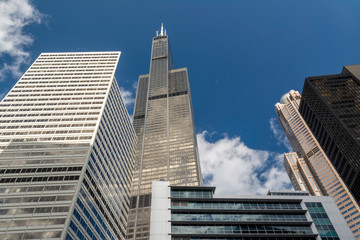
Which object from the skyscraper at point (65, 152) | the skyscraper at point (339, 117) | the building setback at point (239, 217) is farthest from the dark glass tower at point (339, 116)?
the skyscraper at point (65, 152)

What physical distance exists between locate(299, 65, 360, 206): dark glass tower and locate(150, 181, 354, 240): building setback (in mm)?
53480

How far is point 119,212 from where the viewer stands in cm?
11575

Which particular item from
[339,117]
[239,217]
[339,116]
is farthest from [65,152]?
[339,116]

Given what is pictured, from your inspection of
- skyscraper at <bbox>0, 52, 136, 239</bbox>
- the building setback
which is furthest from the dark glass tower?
skyscraper at <bbox>0, 52, 136, 239</bbox>

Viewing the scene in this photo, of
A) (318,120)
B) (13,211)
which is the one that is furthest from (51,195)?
(318,120)

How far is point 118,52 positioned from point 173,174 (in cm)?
8062

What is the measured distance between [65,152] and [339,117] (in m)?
113

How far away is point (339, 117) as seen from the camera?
4818 inches

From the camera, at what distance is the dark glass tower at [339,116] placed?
376 ft

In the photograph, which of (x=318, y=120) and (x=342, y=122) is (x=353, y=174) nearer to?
(x=342, y=122)

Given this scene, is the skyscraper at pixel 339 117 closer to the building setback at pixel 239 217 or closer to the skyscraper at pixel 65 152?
the building setback at pixel 239 217

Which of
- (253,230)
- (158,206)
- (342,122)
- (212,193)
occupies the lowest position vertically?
(253,230)

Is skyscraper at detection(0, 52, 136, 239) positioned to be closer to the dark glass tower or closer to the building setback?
the building setback

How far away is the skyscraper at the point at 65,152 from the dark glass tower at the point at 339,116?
317 feet
